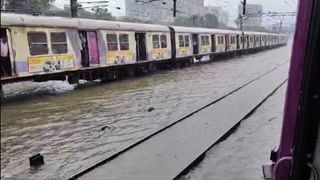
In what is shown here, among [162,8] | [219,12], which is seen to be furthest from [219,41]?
[162,8]

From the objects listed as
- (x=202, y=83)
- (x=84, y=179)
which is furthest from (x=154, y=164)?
(x=202, y=83)

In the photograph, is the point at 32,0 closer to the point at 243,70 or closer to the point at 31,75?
the point at 31,75

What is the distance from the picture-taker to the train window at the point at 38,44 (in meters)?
2.64

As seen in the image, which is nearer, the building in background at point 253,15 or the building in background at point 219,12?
the building in background at point 219,12

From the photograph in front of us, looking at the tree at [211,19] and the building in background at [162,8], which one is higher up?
the building in background at [162,8]

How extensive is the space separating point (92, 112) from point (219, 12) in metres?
1.55

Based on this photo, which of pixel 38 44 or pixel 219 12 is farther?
pixel 219 12

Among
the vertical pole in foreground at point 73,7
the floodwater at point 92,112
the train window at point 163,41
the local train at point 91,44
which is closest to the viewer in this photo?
the vertical pole in foreground at point 73,7

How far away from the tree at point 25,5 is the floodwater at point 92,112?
26 cm

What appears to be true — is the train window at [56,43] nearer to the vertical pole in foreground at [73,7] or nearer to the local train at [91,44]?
the local train at [91,44]

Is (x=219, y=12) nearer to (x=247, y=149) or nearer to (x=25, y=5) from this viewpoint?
(x=25, y=5)

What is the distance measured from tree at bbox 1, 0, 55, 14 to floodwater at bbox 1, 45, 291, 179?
0.26 metres

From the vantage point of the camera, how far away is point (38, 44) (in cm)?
277

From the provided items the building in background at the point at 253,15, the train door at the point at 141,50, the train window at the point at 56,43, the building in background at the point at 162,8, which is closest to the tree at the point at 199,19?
the building in background at the point at 162,8
